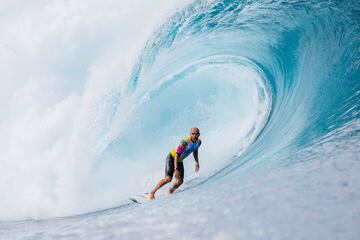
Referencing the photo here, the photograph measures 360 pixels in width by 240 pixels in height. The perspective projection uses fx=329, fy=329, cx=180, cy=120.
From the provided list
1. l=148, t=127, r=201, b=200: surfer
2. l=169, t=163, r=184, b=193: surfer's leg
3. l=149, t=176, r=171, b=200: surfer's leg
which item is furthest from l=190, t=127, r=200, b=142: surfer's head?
l=149, t=176, r=171, b=200: surfer's leg

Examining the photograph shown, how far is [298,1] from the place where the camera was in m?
7.36

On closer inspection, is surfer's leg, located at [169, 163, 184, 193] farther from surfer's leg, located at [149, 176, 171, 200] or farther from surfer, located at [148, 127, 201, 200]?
surfer's leg, located at [149, 176, 171, 200]

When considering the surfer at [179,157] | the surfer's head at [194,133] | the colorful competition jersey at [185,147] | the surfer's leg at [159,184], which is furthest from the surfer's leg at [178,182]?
the surfer's head at [194,133]

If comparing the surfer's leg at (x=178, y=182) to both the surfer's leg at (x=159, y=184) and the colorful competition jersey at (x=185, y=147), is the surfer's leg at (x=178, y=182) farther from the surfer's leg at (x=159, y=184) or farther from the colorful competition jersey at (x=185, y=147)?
the surfer's leg at (x=159, y=184)

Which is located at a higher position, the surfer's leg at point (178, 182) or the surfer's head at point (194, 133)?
the surfer's head at point (194, 133)

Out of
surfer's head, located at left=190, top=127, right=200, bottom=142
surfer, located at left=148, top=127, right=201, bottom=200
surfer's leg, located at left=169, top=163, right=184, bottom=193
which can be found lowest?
surfer's leg, located at left=169, top=163, right=184, bottom=193

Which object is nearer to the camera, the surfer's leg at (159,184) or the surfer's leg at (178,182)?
the surfer's leg at (178,182)

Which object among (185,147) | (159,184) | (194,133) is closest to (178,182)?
(159,184)

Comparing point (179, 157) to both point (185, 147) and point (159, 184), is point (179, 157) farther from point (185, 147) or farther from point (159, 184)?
point (159, 184)

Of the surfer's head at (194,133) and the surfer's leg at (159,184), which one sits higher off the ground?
the surfer's head at (194,133)

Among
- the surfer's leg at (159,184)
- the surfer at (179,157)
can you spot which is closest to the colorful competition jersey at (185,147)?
the surfer at (179,157)

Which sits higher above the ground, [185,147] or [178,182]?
[185,147]

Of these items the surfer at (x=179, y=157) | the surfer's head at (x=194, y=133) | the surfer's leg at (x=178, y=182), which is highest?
the surfer's head at (x=194, y=133)

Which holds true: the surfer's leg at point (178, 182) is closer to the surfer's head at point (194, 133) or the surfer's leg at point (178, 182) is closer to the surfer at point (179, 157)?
the surfer at point (179, 157)
